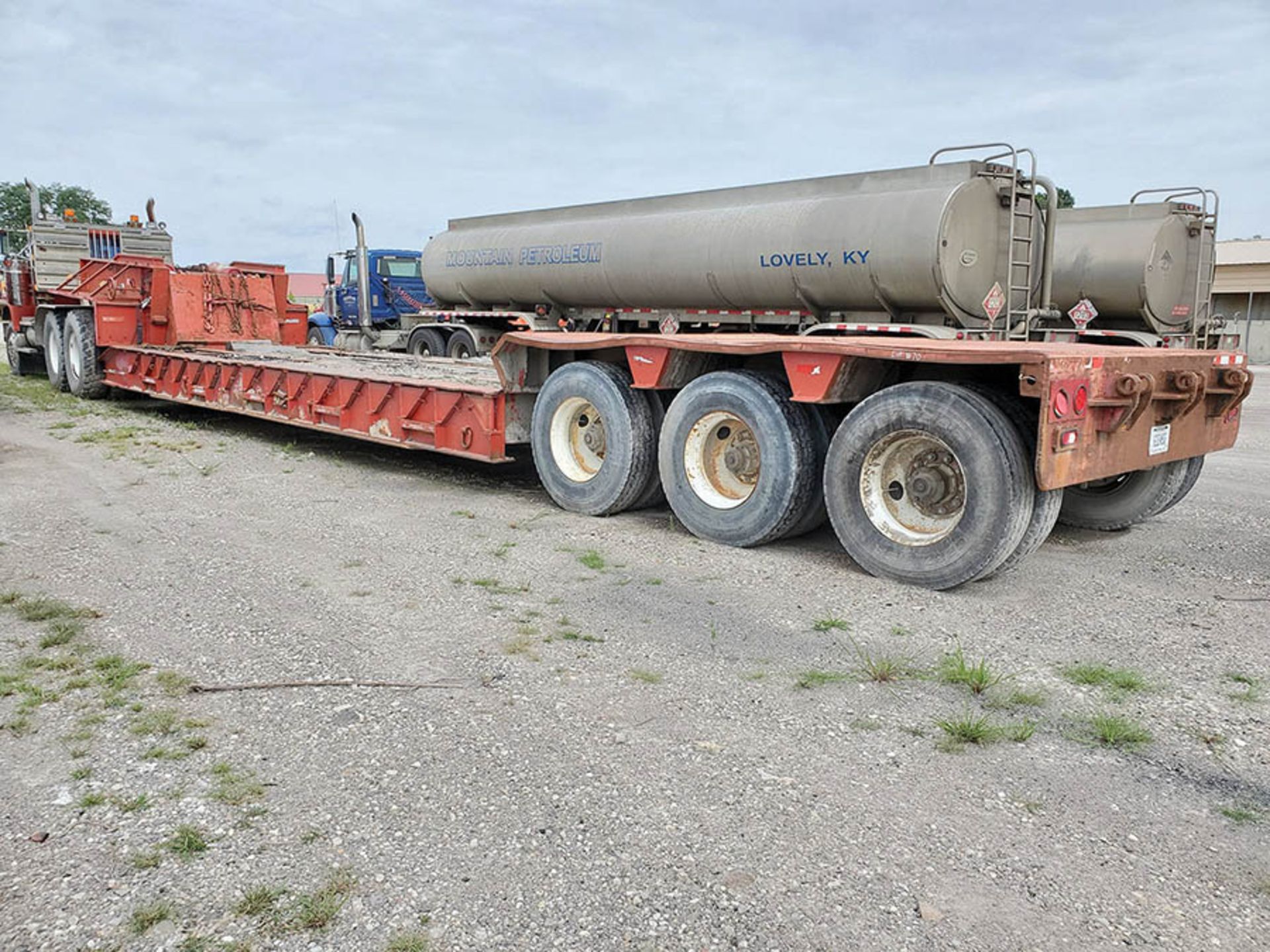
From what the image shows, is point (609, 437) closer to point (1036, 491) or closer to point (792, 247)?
point (1036, 491)

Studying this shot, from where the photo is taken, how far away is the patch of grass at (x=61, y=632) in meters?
4.54

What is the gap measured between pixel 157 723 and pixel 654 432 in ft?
13.9

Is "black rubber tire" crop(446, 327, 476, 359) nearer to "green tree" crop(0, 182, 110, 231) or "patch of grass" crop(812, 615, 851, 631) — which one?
"patch of grass" crop(812, 615, 851, 631)

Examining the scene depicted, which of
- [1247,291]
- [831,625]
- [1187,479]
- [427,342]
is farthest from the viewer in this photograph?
[1247,291]

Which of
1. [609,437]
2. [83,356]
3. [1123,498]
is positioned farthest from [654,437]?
[83,356]

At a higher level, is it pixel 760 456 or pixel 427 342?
pixel 427 342

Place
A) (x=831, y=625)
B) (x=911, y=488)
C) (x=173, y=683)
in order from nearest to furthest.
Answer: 1. (x=173, y=683)
2. (x=831, y=625)
3. (x=911, y=488)

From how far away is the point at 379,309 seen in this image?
2197 cm

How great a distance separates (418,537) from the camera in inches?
264

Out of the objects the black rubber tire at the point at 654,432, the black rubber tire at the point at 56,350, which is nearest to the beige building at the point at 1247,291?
the black rubber tire at the point at 654,432

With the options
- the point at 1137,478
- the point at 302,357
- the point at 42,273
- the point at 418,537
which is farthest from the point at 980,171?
the point at 42,273

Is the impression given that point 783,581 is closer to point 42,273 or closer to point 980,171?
point 980,171

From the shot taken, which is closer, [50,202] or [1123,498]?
[1123,498]

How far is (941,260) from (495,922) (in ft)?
28.2
